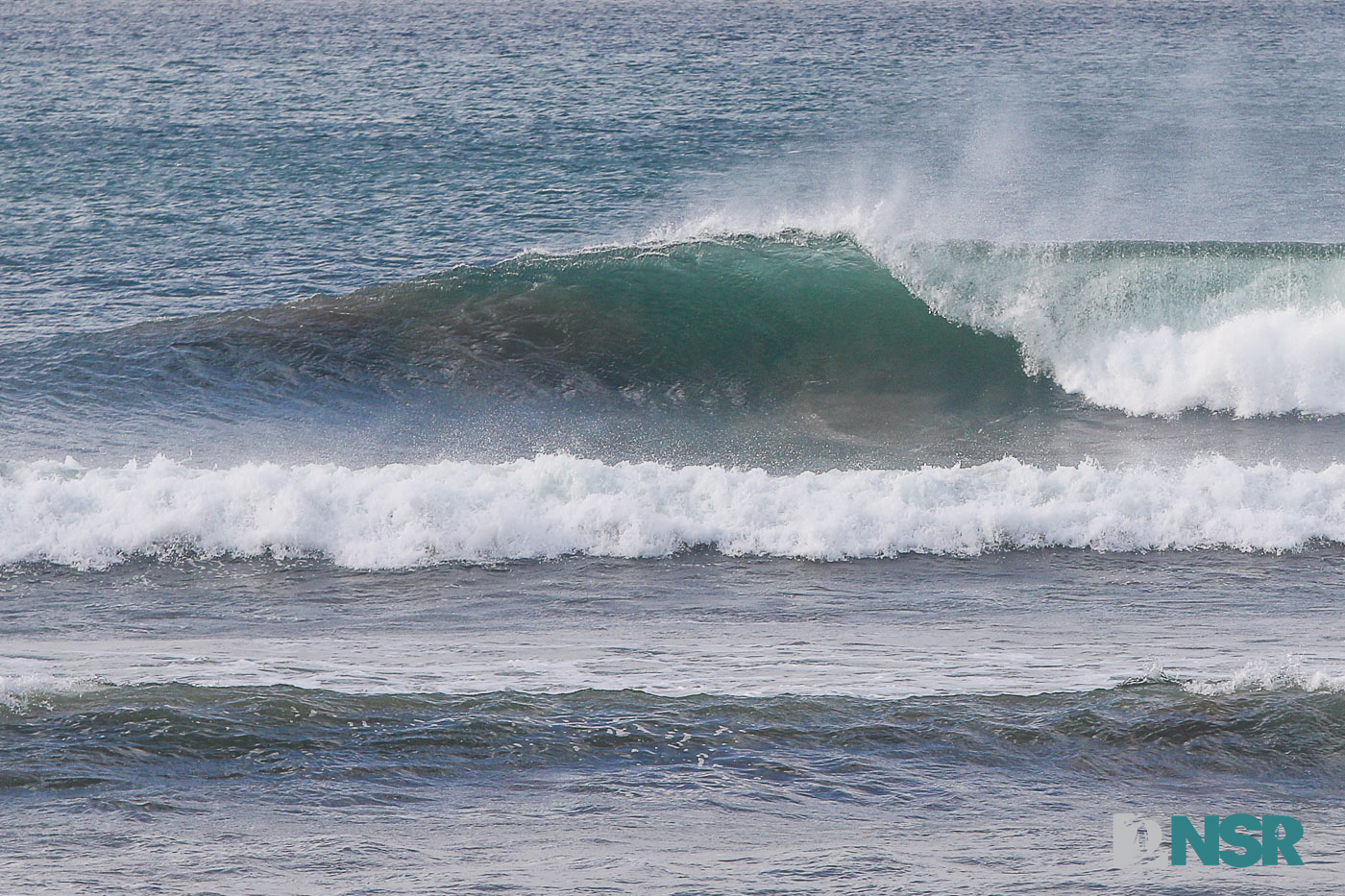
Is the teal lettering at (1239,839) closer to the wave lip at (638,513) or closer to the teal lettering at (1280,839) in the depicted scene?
the teal lettering at (1280,839)

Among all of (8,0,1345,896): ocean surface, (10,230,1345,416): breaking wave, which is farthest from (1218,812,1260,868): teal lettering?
(10,230,1345,416): breaking wave

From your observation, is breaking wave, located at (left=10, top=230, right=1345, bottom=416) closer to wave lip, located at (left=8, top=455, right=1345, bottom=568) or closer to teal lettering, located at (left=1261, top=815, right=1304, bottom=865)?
wave lip, located at (left=8, top=455, right=1345, bottom=568)

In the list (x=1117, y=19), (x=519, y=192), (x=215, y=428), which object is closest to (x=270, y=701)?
(x=215, y=428)

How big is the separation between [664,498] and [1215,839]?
213 inches

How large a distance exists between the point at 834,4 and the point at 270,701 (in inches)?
2049

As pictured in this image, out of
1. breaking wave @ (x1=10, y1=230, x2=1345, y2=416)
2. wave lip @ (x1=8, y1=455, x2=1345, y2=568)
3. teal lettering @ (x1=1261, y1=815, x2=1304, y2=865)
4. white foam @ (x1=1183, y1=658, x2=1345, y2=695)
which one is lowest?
teal lettering @ (x1=1261, y1=815, x2=1304, y2=865)

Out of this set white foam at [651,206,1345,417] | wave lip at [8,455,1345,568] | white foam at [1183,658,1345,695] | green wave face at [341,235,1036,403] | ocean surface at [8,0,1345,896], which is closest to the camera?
ocean surface at [8,0,1345,896]

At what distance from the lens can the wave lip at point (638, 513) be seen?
9992 millimetres

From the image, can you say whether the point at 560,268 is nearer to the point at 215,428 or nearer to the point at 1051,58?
the point at 215,428

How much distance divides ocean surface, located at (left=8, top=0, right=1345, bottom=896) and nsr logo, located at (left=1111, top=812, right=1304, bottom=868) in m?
0.12

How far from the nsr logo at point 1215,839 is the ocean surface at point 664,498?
0.12m

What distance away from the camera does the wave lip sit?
32.8 ft

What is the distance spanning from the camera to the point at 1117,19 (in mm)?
50344

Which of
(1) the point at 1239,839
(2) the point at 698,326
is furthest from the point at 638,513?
(2) the point at 698,326
